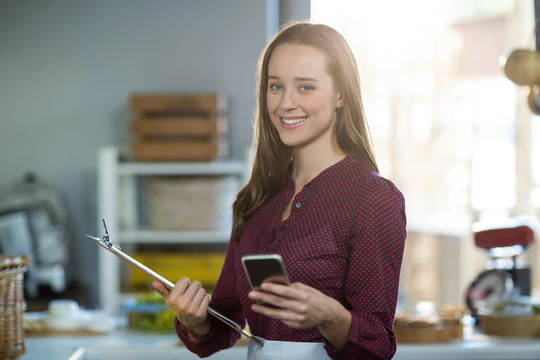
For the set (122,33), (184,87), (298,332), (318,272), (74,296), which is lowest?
(74,296)

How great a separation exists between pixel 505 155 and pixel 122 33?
10.3ft

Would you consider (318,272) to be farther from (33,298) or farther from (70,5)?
(70,5)

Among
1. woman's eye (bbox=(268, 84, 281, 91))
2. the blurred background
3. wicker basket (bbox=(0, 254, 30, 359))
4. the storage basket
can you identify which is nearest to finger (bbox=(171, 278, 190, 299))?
woman's eye (bbox=(268, 84, 281, 91))

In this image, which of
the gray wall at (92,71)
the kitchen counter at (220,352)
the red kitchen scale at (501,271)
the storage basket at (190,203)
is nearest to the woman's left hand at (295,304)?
the kitchen counter at (220,352)

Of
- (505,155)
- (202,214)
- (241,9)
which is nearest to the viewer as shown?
(202,214)

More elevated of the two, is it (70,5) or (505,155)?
(70,5)

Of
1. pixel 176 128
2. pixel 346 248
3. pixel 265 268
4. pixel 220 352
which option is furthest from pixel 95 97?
pixel 265 268

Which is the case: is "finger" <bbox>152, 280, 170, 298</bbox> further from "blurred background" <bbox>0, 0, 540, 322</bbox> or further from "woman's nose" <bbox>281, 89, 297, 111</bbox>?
"blurred background" <bbox>0, 0, 540, 322</bbox>

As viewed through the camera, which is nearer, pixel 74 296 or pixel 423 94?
pixel 74 296

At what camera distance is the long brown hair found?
4.49 feet

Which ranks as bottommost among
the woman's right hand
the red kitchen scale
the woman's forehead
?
the red kitchen scale

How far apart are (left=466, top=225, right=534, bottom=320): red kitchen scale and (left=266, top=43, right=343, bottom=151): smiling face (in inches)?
53.8

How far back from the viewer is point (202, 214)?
3.35 meters

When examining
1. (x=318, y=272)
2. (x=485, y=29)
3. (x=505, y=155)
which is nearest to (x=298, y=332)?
(x=318, y=272)
